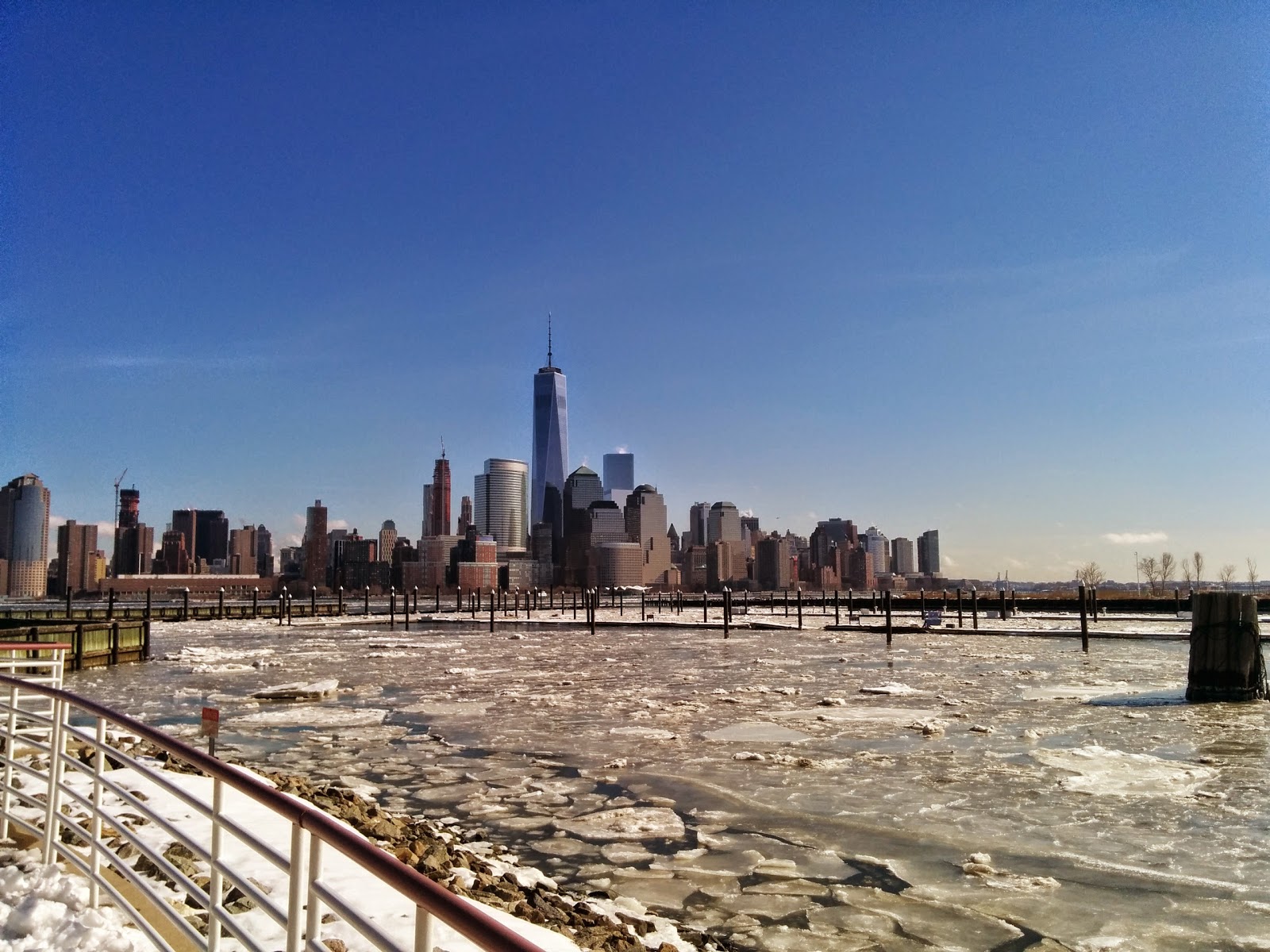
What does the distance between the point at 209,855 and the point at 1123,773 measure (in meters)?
14.9

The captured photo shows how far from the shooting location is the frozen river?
9000 mm

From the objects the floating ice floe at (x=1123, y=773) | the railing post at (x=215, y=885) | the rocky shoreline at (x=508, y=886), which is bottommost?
the floating ice floe at (x=1123, y=773)

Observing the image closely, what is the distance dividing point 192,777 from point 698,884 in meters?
6.74

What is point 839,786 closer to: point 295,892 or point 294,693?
point 295,892

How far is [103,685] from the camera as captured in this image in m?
28.8

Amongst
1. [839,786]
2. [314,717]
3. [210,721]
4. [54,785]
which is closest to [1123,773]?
[839,786]

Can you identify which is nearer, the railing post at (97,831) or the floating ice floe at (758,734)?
the railing post at (97,831)

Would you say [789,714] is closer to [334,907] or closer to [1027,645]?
[334,907]

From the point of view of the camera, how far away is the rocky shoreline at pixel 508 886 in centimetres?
809

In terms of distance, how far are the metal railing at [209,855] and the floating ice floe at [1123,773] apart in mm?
11015

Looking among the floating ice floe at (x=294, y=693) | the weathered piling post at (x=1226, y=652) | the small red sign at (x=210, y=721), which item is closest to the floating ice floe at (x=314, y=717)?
the floating ice floe at (x=294, y=693)

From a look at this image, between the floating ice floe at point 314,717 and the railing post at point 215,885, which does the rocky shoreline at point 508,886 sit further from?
the floating ice floe at point 314,717

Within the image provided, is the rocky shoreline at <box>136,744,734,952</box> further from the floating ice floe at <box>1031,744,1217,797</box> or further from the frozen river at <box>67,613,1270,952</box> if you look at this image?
the floating ice floe at <box>1031,744,1217,797</box>

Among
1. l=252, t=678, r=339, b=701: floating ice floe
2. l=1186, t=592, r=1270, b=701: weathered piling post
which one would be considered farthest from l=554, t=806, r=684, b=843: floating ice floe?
l=1186, t=592, r=1270, b=701: weathered piling post
